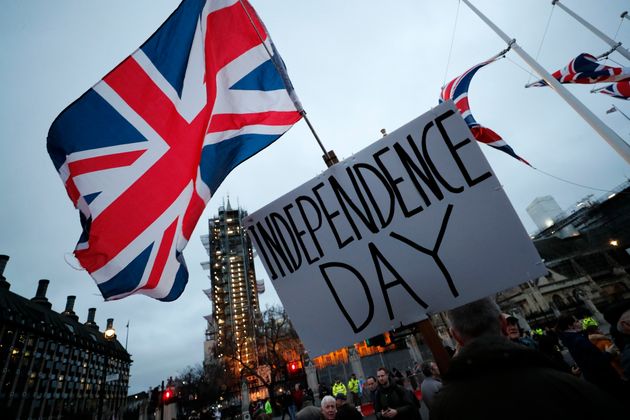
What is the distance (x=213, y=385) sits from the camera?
62.7m

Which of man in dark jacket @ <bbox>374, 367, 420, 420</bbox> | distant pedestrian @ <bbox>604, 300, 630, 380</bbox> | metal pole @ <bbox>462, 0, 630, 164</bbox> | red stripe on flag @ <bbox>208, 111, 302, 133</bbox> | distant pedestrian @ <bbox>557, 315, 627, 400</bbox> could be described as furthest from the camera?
metal pole @ <bbox>462, 0, 630, 164</bbox>

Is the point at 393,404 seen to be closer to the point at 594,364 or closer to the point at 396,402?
the point at 396,402

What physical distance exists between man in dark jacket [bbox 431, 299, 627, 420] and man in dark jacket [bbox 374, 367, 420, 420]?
4204mm

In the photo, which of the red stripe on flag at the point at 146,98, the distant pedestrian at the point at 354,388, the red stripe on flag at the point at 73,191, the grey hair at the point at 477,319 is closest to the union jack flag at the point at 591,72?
the grey hair at the point at 477,319

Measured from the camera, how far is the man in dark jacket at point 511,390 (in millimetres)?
1105

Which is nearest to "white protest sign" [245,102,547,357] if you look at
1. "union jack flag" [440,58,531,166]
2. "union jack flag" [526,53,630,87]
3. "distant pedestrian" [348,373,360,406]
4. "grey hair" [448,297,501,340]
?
"grey hair" [448,297,501,340]

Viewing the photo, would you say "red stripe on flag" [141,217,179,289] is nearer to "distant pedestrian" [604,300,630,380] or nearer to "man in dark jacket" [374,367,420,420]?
"man in dark jacket" [374,367,420,420]

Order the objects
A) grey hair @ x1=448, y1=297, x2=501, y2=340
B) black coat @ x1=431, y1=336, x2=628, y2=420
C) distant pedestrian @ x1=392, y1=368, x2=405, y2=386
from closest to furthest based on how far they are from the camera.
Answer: black coat @ x1=431, y1=336, x2=628, y2=420, grey hair @ x1=448, y1=297, x2=501, y2=340, distant pedestrian @ x1=392, y1=368, x2=405, y2=386

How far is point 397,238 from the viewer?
2139 millimetres

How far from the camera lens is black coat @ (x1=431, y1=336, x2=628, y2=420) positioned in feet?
3.62

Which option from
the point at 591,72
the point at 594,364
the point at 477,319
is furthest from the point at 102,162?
the point at 591,72

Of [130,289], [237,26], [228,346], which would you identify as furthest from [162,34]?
[228,346]

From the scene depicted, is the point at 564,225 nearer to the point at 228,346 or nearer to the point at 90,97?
the point at 228,346

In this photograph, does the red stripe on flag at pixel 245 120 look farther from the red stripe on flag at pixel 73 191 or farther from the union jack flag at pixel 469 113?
the union jack flag at pixel 469 113
